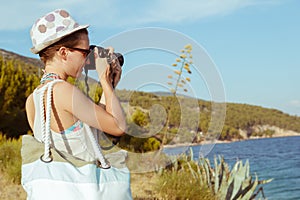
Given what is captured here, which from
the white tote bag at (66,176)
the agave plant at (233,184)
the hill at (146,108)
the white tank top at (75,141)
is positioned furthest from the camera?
the agave plant at (233,184)

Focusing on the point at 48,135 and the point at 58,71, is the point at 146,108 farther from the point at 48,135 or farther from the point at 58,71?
the point at 48,135

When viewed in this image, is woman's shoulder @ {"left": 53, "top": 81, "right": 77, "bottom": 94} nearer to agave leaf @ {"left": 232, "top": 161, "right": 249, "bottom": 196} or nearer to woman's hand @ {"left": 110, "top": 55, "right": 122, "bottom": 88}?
woman's hand @ {"left": 110, "top": 55, "right": 122, "bottom": 88}

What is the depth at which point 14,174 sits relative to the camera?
21.1ft

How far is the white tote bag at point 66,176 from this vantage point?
A: 1410 mm

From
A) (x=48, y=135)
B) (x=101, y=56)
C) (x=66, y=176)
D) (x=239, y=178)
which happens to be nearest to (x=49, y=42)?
(x=101, y=56)

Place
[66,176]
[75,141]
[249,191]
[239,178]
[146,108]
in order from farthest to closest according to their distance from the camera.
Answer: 1. [239,178]
2. [249,191]
3. [146,108]
4. [75,141]
5. [66,176]

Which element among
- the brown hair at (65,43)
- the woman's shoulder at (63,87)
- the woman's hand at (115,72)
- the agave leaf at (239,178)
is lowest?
the agave leaf at (239,178)

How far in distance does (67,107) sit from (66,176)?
214mm

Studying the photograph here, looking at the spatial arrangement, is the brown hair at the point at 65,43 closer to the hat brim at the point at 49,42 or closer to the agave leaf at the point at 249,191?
the hat brim at the point at 49,42

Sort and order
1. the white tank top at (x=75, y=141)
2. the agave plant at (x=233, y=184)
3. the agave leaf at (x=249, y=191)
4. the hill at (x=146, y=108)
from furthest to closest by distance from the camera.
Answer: the agave plant at (x=233, y=184)
the agave leaf at (x=249, y=191)
the hill at (x=146, y=108)
the white tank top at (x=75, y=141)

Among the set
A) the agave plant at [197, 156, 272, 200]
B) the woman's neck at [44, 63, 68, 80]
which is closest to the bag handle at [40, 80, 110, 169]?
the woman's neck at [44, 63, 68, 80]

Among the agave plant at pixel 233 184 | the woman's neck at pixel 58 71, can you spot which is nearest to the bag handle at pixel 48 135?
the woman's neck at pixel 58 71

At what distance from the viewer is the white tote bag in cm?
141

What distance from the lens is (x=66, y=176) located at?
1.42 metres
